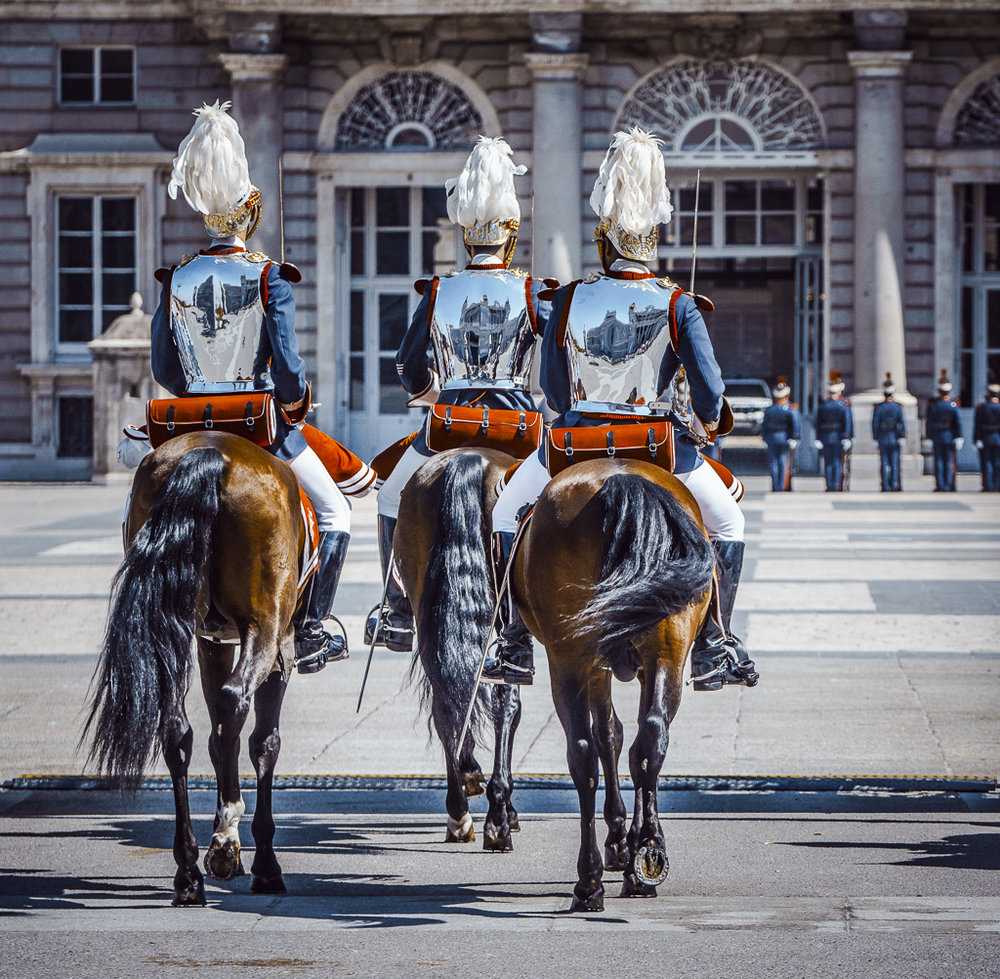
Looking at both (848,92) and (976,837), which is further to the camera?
(848,92)

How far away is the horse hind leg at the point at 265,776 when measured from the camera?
20.0ft

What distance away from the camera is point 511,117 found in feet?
94.2

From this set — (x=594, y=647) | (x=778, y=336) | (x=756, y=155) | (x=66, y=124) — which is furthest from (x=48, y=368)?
(x=594, y=647)

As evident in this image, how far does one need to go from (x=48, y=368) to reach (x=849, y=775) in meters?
23.3

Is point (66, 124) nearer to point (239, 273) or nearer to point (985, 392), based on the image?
point (985, 392)

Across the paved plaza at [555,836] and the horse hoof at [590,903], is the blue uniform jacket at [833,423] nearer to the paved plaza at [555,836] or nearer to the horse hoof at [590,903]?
the paved plaza at [555,836]

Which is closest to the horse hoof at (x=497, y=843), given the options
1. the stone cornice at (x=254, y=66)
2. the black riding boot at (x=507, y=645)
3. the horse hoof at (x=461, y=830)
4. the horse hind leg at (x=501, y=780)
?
the horse hind leg at (x=501, y=780)

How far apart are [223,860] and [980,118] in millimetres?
25258

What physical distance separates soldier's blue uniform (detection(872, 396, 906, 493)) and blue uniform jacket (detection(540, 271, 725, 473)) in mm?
20118

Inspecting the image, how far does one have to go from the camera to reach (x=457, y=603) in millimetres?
6547

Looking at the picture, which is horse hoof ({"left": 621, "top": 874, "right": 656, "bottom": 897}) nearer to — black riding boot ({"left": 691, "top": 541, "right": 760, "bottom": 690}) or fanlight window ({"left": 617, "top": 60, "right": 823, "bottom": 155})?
black riding boot ({"left": 691, "top": 541, "right": 760, "bottom": 690})

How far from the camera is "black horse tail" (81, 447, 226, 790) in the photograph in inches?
233

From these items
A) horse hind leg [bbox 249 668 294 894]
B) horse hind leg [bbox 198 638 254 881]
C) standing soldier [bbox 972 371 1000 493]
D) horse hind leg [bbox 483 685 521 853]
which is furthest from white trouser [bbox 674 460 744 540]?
standing soldier [bbox 972 371 1000 493]

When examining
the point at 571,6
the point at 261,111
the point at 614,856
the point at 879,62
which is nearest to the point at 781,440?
the point at 879,62
